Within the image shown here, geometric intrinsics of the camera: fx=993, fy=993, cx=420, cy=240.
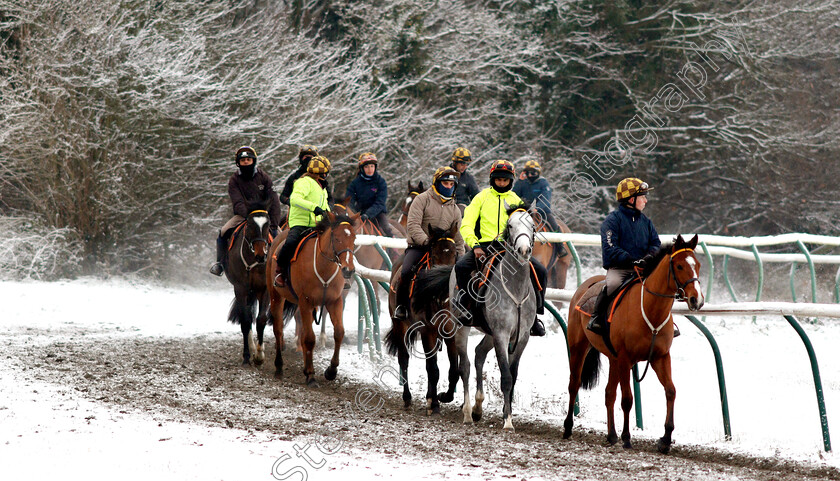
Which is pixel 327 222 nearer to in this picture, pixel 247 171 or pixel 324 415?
pixel 247 171

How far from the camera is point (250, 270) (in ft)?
39.0

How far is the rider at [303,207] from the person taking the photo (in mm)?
10984

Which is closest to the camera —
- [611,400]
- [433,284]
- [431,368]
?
[611,400]

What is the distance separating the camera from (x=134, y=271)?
19312mm

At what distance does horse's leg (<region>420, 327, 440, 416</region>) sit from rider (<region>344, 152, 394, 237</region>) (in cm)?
474

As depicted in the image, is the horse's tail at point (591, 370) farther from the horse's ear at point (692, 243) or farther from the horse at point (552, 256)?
the horse at point (552, 256)

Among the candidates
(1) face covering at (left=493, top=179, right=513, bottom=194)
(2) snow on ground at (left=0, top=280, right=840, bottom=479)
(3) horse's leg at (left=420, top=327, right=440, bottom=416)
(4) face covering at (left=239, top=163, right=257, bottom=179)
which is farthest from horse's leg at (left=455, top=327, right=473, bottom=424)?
(4) face covering at (left=239, top=163, right=257, bottom=179)

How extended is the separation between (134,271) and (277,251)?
9.07 metres

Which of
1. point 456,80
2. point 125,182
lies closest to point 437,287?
point 125,182

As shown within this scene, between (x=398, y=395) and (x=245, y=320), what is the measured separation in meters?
2.57

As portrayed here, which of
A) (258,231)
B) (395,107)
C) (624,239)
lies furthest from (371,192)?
(395,107)

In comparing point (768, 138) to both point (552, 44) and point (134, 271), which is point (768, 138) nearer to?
point (552, 44)

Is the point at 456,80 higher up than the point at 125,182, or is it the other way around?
the point at 456,80

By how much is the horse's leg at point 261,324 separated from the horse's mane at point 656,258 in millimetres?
5339
